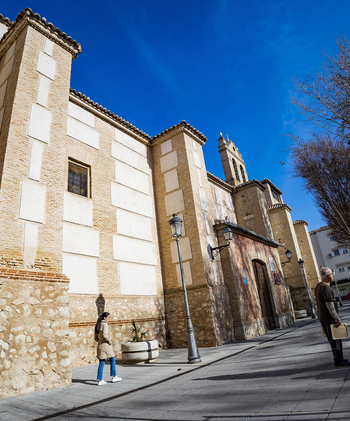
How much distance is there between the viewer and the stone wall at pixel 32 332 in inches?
199

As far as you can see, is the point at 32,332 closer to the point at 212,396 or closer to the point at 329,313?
the point at 212,396

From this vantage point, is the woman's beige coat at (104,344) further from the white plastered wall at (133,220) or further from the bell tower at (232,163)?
the bell tower at (232,163)

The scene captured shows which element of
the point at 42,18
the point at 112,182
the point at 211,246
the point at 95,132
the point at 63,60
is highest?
the point at 42,18

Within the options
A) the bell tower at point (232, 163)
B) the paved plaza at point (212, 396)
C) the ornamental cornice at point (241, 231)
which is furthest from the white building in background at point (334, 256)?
the paved plaza at point (212, 396)

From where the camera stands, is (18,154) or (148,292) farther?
(148,292)

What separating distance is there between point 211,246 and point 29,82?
843cm

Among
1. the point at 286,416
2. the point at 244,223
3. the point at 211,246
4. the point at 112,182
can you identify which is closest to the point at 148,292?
the point at 211,246

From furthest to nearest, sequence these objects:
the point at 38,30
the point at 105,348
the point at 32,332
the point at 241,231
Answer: the point at 241,231 < the point at 38,30 < the point at 105,348 < the point at 32,332

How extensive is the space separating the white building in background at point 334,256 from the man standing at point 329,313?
4030 cm

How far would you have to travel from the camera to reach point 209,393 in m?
4.04

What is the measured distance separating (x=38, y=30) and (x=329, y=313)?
1048 cm

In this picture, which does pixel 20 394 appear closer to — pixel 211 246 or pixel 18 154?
pixel 18 154

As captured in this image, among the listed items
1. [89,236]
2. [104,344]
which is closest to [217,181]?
[89,236]

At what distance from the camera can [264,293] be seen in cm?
1479
